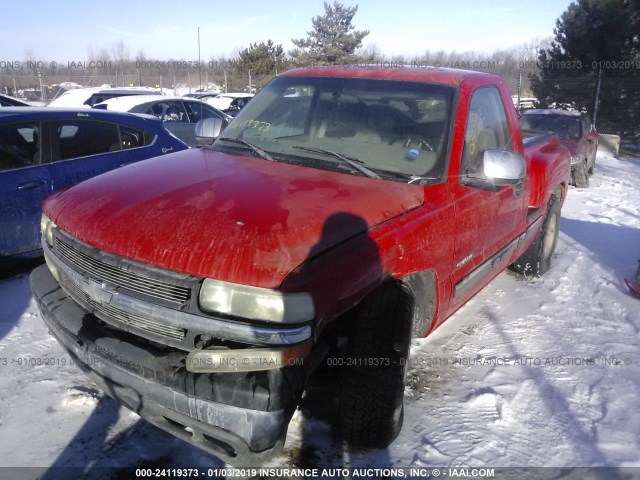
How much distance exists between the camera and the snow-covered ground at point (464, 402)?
259 centimetres

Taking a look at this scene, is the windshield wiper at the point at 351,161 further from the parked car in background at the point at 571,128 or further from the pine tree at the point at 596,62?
the pine tree at the point at 596,62

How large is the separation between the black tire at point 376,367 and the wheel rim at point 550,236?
134 inches

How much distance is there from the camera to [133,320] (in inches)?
88.4

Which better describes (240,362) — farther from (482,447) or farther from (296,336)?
(482,447)

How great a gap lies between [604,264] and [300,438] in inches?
179

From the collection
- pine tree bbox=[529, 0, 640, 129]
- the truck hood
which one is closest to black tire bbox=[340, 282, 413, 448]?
the truck hood

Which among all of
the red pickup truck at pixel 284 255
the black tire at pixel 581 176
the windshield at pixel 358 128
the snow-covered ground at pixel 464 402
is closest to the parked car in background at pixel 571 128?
the black tire at pixel 581 176

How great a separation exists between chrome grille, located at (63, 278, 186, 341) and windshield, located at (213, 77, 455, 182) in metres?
1.34

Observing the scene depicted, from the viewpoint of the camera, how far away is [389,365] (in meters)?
2.44

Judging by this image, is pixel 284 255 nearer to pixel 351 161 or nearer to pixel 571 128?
pixel 351 161

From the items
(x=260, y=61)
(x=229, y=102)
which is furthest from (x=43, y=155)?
(x=260, y=61)

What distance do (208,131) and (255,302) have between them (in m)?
2.31

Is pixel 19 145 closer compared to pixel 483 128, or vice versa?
pixel 483 128

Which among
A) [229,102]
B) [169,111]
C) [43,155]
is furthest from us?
[229,102]
